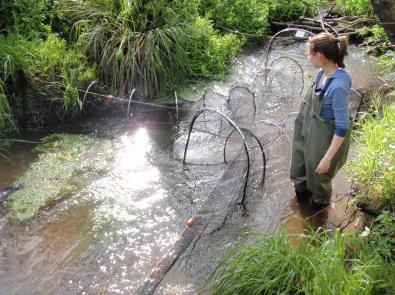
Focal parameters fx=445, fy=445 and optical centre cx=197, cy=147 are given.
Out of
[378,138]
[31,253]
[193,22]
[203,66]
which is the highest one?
[193,22]

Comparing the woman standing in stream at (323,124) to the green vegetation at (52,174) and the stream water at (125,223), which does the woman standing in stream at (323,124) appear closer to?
the stream water at (125,223)

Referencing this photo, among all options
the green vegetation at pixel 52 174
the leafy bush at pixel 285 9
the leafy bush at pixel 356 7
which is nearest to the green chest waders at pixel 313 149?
the green vegetation at pixel 52 174

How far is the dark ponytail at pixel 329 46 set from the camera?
3.33 m

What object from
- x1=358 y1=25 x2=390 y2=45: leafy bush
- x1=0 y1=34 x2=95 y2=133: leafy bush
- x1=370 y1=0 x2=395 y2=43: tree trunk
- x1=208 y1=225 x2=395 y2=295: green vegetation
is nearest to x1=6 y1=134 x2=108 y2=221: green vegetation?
x1=0 y1=34 x2=95 y2=133: leafy bush

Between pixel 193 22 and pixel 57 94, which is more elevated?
pixel 193 22

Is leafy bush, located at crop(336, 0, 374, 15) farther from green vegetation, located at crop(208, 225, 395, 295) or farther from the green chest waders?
green vegetation, located at crop(208, 225, 395, 295)

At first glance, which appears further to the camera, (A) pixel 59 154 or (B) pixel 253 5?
(B) pixel 253 5

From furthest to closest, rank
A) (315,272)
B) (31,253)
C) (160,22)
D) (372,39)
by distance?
(372,39), (160,22), (31,253), (315,272)

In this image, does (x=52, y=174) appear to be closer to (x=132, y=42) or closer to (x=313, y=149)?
(x=132, y=42)

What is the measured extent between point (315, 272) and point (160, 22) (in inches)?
208

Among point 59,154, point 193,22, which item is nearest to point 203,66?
point 193,22

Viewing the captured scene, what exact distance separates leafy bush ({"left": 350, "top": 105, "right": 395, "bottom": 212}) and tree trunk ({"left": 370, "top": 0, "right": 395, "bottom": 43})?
50.3 inches

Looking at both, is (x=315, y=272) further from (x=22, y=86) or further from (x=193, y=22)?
(x=193, y=22)

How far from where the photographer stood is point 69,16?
23.8 feet
